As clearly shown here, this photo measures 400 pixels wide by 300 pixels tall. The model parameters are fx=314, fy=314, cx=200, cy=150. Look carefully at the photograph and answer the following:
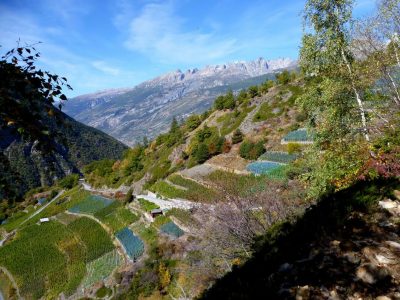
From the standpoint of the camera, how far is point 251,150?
160ft

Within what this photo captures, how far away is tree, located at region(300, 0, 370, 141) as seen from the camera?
1547cm

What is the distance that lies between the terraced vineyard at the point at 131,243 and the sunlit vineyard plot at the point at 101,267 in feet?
6.47

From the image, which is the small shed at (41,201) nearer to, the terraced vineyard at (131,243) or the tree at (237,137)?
the terraced vineyard at (131,243)

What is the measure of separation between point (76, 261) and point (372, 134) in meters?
48.7

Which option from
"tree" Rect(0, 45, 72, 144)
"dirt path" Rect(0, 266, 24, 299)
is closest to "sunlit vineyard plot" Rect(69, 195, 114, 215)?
"dirt path" Rect(0, 266, 24, 299)

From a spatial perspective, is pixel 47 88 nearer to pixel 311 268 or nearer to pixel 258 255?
pixel 311 268

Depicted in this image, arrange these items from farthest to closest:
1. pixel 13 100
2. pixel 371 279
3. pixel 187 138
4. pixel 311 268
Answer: pixel 187 138
pixel 311 268
pixel 371 279
pixel 13 100

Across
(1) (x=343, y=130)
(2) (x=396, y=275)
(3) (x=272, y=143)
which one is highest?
(1) (x=343, y=130)

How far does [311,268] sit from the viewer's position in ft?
19.6

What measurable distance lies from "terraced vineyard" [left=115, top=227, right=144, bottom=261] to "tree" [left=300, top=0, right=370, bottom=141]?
109 ft

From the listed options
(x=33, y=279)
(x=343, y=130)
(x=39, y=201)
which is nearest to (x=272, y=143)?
(x=343, y=130)

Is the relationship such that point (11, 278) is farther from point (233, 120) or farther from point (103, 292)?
point (233, 120)

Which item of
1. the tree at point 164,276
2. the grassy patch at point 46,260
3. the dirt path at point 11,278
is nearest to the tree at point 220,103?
the grassy patch at point 46,260

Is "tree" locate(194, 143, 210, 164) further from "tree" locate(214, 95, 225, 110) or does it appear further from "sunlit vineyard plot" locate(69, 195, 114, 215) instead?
"sunlit vineyard plot" locate(69, 195, 114, 215)
